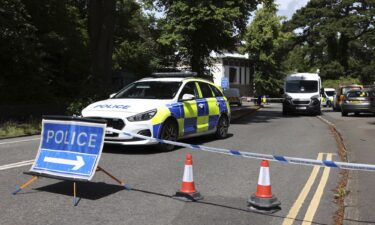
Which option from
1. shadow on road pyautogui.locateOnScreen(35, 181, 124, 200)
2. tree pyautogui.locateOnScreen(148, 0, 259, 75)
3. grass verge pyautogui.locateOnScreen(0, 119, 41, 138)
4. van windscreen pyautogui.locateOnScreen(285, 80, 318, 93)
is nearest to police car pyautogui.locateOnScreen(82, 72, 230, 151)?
shadow on road pyautogui.locateOnScreen(35, 181, 124, 200)

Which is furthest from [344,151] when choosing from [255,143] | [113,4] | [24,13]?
[24,13]

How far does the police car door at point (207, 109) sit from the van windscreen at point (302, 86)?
1686cm

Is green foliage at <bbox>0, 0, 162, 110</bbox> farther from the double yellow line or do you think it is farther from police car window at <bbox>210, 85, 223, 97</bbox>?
the double yellow line

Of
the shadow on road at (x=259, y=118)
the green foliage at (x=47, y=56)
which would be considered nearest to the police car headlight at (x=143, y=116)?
the green foliage at (x=47, y=56)

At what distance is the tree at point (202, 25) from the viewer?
2472cm

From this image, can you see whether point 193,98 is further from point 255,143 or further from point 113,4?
point 113,4

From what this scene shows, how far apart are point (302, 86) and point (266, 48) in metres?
36.5

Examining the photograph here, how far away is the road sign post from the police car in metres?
2.46

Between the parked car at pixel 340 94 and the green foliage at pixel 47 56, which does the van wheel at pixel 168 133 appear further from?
the parked car at pixel 340 94

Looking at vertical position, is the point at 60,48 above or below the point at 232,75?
above

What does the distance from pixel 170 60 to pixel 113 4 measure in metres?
10.7

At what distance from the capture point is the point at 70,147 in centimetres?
698

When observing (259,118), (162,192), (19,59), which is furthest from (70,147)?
(259,118)

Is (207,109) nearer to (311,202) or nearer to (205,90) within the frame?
(205,90)
